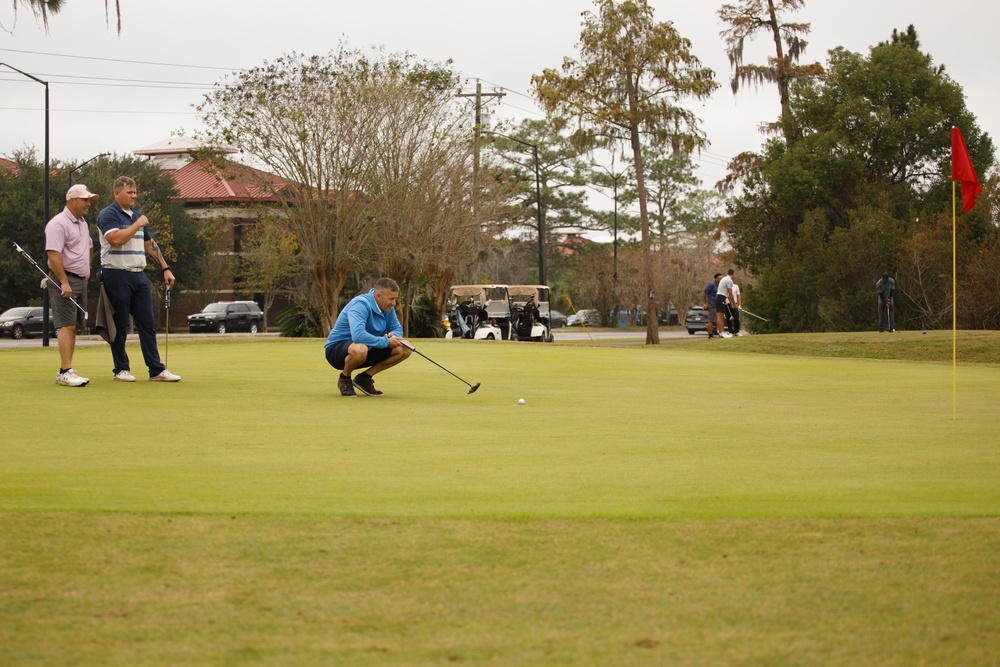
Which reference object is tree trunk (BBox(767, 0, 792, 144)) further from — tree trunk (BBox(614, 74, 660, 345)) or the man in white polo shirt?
the man in white polo shirt

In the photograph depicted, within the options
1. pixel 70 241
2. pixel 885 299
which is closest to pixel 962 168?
pixel 70 241

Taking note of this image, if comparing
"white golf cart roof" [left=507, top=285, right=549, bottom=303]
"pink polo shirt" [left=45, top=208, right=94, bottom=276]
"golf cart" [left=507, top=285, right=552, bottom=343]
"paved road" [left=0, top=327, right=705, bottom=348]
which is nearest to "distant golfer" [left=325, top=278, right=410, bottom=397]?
"pink polo shirt" [left=45, top=208, right=94, bottom=276]

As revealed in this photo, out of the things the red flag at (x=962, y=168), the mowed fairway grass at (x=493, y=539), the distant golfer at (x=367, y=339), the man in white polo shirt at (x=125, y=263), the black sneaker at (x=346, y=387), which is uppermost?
the red flag at (x=962, y=168)

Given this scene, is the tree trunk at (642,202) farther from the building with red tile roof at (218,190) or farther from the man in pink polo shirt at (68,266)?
the man in pink polo shirt at (68,266)

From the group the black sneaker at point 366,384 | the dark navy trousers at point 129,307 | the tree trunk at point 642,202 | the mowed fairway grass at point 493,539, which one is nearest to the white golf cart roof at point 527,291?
the tree trunk at point 642,202

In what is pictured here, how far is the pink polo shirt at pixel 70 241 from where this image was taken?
1195 centimetres

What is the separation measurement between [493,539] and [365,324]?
760 cm

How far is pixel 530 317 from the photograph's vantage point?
3947 centimetres

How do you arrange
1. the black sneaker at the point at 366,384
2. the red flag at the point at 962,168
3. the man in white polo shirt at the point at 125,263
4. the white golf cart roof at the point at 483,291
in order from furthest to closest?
the white golf cart roof at the point at 483,291
the man in white polo shirt at the point at 125,263
the black sneaker at the point at 366,384
the red flag at the point at 962,168

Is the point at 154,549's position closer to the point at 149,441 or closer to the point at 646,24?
the point at 149,441

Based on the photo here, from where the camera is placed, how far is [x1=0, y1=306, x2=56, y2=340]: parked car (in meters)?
49.8

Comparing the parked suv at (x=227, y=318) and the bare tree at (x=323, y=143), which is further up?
the bare tree at (x=323, y=143)

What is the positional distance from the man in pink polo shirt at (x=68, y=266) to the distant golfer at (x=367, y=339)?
2.74m

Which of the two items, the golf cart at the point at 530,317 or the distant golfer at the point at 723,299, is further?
the golf cart at the point at 530,317
